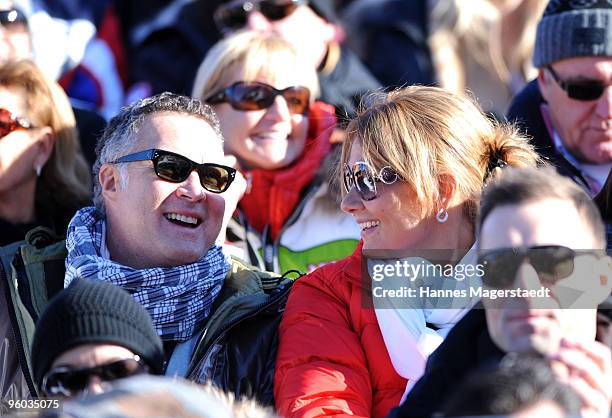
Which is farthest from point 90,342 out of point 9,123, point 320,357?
point 9,123

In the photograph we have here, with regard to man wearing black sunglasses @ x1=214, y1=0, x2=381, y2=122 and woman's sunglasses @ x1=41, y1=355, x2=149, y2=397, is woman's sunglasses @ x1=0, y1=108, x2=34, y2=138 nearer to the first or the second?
man wearing black sunglasses @ x1=214, y1=0, x2=381, y2=122

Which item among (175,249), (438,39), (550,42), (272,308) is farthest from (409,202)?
(438,39)

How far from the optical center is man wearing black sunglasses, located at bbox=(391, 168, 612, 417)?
2555 mm

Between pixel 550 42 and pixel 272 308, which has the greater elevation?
pixel 550 42

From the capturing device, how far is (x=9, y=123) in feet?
14.7

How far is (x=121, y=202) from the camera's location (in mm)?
3953

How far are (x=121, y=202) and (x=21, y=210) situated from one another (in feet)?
2.59

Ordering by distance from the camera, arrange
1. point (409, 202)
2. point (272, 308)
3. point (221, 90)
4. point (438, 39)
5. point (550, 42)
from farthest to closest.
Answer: point (438, 39)
point (221, 90)
point (550, 42)
point (272, 308)
point (409, 202)

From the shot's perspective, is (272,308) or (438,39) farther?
(438,39)

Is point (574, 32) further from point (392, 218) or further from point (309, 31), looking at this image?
point (309, 31)

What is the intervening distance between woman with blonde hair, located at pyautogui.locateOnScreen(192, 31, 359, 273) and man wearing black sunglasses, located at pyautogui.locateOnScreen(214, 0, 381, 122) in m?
0.59

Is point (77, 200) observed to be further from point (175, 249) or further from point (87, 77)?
point (87, 77)

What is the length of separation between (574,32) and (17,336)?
231 centimetres

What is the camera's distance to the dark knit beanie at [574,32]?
4.30m
